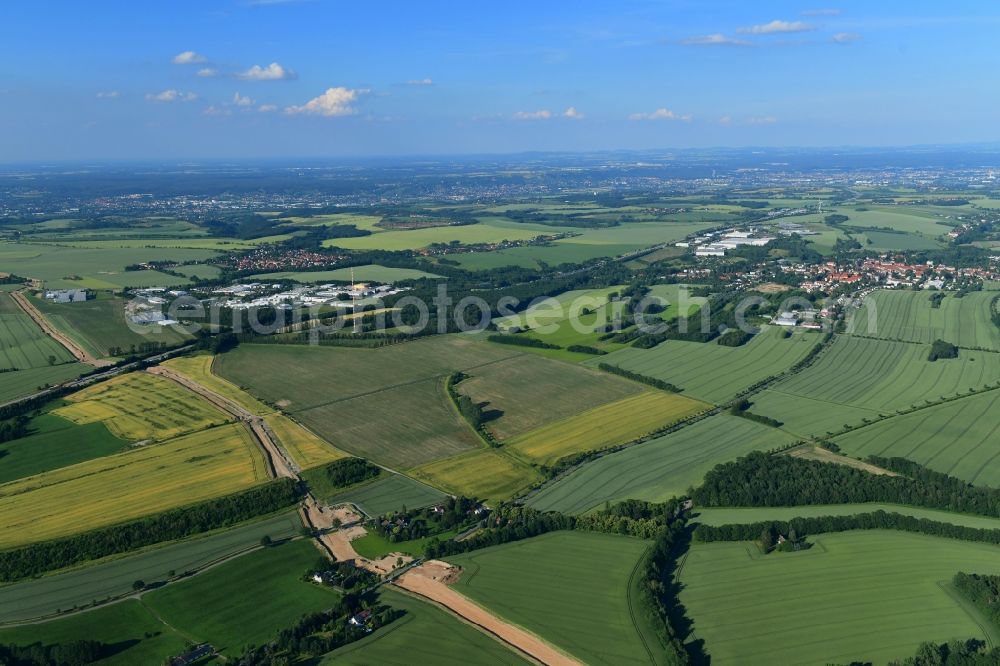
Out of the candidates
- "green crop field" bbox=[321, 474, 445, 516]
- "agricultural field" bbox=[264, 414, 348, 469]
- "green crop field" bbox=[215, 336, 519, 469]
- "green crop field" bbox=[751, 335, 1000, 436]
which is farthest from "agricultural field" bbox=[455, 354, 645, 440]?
"green crop field" bbox=[751, 335, 1000, 436]

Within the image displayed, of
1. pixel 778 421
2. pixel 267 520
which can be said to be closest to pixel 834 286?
pixel 778 421

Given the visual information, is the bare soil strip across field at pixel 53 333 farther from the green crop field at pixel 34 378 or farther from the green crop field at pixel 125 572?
the green crop field at pixel 125 572

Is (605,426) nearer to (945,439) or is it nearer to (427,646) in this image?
(945,439)

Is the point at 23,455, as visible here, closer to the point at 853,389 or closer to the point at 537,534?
the point at 537,534

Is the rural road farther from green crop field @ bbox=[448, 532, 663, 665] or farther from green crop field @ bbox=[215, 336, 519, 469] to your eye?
green crop field @ bbox=[448, 532, 663, 665]

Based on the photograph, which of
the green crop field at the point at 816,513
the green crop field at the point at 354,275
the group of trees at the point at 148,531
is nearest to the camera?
the group of trees at the point at 148,531

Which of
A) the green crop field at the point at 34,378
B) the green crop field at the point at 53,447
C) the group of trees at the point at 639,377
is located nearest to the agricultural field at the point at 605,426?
the group of trees at the point at 639,377

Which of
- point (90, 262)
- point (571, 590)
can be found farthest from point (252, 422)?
point (90, 262)
